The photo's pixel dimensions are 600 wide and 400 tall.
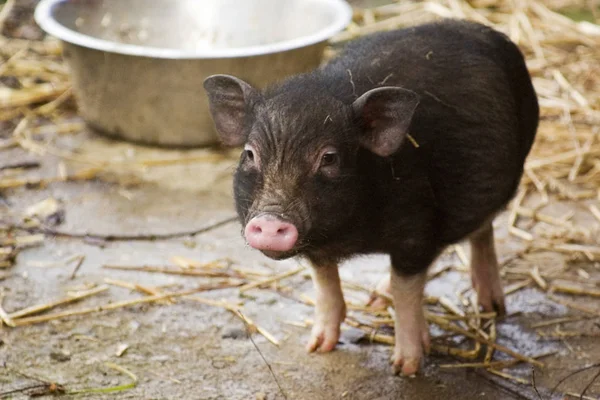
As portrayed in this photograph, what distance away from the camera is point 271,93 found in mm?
3246

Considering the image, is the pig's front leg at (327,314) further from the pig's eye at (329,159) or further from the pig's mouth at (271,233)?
the pig's mouth at (271,233)

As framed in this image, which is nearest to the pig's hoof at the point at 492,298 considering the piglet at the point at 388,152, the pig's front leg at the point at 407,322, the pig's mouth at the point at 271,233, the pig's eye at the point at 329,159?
the piglet at the point at 388,152

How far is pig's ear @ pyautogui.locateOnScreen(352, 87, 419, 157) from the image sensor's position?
3.09m

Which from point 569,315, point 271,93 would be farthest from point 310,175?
point 569,315

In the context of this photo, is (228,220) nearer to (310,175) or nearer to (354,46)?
(354,46)

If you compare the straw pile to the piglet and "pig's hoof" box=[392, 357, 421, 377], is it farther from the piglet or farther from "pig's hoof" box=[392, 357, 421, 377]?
the piglet

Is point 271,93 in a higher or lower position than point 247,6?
higher

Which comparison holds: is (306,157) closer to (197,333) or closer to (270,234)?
(270,234)

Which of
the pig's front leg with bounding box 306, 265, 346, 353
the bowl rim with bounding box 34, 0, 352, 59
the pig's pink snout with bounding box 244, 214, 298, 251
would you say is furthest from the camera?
the bowl rim with bounding box 34, 0, 352, 59

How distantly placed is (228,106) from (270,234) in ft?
2.55

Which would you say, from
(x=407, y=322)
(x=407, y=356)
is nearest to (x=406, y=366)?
(x=407, y=356)

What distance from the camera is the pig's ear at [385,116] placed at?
3.09 m

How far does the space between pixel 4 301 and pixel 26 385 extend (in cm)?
72

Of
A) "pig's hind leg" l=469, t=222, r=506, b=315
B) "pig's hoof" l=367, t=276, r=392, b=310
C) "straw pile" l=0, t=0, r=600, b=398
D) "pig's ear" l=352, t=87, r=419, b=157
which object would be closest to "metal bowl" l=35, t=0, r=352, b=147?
"straw pile" l=0, t=0, r=600, b=398
